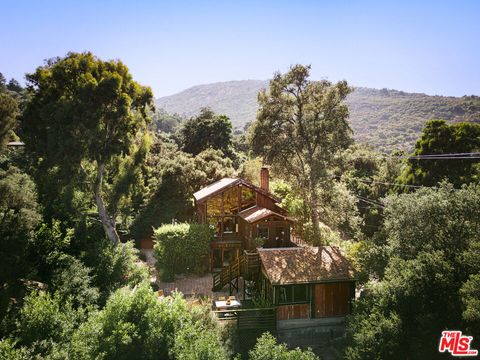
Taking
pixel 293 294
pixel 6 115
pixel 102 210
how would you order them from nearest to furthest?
pixel 293 294 < pixel 6 115 < pixel 102 210

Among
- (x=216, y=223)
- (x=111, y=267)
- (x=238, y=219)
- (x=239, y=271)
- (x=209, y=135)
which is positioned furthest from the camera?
(x=209, y=135)

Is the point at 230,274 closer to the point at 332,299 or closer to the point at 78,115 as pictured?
the point at 332,299

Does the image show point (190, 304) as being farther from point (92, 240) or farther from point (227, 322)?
point (92, 240)

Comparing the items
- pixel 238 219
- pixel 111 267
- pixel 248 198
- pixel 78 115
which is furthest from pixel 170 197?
pixel 111 267

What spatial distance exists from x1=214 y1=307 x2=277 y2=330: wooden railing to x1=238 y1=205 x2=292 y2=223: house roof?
7.57 m

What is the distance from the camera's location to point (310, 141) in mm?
25828

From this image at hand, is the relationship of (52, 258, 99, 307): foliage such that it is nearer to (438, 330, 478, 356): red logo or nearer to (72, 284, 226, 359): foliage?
(72, 284, 226, 359): foliage

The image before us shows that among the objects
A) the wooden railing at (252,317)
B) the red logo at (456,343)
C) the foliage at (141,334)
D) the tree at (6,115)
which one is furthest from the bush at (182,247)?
the red logo at (456,343)

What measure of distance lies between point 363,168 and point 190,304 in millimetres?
38129

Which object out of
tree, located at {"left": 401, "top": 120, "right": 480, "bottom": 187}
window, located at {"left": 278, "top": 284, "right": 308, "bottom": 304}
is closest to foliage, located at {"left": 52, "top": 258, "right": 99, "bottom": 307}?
window, located at {"left": 278, "top": 284, "right": 308, "bottom": 304}

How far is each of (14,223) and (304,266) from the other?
16479mm

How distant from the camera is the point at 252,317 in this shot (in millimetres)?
18672

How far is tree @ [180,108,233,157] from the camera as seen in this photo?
5259 centimetres

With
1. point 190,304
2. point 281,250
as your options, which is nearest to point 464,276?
point 281,250
